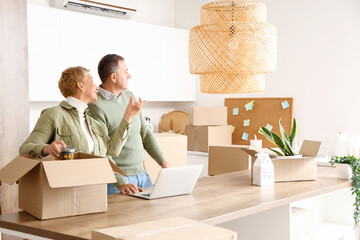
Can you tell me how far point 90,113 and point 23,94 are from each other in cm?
157

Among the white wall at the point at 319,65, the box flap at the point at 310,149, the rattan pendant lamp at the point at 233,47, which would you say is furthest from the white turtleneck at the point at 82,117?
the white wall at the point at 319,65

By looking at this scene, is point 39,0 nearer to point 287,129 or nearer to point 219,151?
point 219,151

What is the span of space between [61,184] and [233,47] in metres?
1.46

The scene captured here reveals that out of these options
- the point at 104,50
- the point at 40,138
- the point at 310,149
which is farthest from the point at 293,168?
the point at 104,50

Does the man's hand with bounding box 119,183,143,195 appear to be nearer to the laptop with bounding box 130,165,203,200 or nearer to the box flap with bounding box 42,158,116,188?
the laptop with bounding box 130,165,203,200

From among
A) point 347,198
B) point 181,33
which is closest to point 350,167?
point 347,198

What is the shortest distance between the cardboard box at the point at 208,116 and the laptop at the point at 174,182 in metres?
3.01

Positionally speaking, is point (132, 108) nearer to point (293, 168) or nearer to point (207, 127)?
point (293, 168)

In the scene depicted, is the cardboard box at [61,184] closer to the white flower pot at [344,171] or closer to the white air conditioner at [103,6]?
the white flower pot at [344,171]

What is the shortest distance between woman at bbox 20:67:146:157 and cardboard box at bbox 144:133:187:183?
2330mm

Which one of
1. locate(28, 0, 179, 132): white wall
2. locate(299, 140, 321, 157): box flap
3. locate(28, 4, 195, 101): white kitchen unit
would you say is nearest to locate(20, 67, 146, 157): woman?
locate(299, 140, 321, 157): box flap

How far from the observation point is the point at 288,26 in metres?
5.17

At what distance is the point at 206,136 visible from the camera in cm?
535

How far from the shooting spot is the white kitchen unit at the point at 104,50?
15.1 feet
